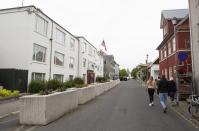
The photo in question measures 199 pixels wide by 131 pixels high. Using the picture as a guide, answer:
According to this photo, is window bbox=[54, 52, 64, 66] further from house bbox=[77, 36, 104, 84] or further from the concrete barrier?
the concrete barrier

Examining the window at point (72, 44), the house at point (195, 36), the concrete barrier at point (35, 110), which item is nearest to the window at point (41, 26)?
the window at point (72, 44)

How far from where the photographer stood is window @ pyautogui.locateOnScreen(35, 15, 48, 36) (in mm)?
22652

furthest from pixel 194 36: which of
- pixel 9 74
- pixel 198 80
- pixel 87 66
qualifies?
pixel 87 66

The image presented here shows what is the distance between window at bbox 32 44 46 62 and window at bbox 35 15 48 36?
1544 millimetres

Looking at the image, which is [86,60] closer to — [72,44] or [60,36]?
[72,44]

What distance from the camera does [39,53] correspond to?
23.1 metres

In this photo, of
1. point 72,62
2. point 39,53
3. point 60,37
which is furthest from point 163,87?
point 72,62

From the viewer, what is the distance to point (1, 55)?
71.2 ft

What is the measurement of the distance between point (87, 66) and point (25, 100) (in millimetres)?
35307

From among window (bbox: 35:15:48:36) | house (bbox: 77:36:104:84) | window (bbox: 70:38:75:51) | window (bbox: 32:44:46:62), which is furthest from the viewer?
house (bbox: 77:36:104:84)

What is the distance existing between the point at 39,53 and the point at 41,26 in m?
2.86

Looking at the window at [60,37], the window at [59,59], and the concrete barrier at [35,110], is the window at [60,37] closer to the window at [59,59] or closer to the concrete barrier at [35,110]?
the window at [59,59]

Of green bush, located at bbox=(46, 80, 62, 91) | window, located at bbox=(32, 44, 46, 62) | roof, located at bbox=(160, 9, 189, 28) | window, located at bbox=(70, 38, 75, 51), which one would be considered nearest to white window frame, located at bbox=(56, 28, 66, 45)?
window, located at bbox=(70, 38, 75, 51)

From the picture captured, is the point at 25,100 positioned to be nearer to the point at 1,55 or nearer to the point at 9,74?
the point at 9,74
